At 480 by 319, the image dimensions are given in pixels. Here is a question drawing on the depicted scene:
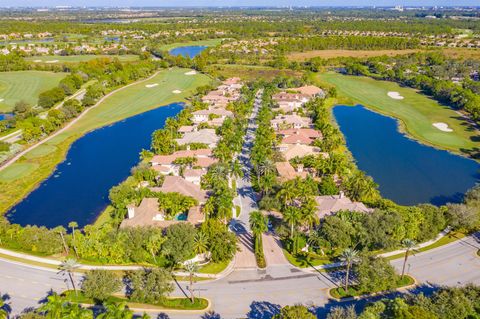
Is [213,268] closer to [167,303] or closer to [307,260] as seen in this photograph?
[167,303]

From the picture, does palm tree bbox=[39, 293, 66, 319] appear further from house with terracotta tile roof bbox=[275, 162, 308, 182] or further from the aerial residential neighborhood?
house with terracotta tile roof bbox=[275, 162, 308, 182]

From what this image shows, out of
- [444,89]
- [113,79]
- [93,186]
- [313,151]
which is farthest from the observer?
[113,79]

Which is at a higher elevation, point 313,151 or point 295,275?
point 313,151

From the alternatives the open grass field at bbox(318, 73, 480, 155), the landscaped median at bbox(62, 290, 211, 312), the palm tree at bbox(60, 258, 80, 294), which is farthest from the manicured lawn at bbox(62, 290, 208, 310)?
the open grass field at bbox(318, 73, 480, 155)

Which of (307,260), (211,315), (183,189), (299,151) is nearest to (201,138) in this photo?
(299,151)

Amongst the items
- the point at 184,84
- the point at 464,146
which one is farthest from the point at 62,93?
the point at 464,146

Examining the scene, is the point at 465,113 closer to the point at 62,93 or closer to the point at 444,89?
the point at 444,89

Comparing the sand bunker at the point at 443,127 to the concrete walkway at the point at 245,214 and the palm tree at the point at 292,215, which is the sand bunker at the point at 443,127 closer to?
the concrete walkway at the point at 245,214
